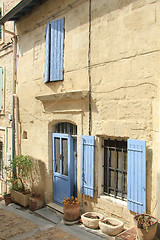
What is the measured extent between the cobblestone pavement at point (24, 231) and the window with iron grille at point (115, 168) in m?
1.29

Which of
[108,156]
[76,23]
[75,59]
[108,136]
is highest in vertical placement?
[76,23]

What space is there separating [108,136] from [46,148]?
91.6 inches

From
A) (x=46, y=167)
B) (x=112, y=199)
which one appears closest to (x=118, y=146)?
(x=112, y=199)

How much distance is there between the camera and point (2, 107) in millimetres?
8938

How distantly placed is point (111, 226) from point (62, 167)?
222cm

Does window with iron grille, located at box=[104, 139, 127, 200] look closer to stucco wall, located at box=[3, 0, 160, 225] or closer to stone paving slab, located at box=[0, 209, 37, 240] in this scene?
stucco wall, located at box=[3, 0, 160, 225]

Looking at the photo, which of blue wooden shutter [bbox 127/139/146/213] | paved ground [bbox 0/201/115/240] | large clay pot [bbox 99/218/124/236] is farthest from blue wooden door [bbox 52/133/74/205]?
blue wooden shutter [bbox 127/139/146/213]

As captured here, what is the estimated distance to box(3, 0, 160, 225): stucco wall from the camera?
4.11m

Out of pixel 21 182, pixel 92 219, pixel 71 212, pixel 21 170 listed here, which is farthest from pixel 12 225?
pixel 21 170

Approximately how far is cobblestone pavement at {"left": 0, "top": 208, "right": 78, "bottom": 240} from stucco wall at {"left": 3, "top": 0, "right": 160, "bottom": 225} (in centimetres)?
94

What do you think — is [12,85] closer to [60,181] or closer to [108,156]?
[60,181]

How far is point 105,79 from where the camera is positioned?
16.1 ft

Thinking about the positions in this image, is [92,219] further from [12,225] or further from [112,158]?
[12,225]

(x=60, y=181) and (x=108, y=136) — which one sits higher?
(x=108, y=136)
